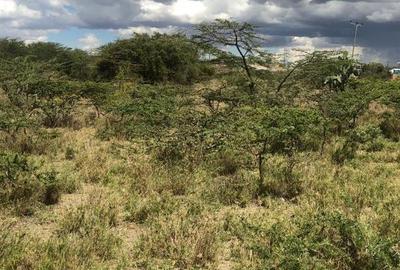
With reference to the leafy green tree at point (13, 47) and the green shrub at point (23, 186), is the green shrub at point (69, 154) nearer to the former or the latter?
the green shrub at point (23, 186)

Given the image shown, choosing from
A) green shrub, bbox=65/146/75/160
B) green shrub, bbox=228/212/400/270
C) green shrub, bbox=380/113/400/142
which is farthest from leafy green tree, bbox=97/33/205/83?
green shrub, bbox=228/212/400/270

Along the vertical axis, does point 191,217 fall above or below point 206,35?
below

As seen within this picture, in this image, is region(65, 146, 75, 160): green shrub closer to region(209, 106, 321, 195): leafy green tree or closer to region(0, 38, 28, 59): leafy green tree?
region(209, 106, 321, 195): leafy green tree

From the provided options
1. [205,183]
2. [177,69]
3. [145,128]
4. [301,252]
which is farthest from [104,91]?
[177,69]

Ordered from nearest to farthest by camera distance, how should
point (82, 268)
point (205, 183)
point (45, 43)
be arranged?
1. point (82, 268)
2. point (205, 183)
3. point (45, 43)

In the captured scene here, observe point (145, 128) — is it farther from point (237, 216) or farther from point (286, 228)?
point (286, 228)

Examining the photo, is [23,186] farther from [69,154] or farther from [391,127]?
[391,127]

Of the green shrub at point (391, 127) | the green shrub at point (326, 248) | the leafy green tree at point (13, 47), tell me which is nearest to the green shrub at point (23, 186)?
the green shrub at point (326, 248)

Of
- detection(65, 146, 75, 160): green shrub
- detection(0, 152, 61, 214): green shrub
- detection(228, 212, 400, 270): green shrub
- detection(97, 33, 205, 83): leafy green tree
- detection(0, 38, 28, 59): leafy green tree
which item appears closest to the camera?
detection(228, 212, 400, 270): green shrub

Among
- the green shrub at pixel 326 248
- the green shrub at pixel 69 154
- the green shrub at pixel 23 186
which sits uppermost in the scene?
the green shrub at pixel 326 248

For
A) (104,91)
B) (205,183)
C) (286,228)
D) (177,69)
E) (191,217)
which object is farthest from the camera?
(177,69)

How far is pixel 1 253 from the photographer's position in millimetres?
6023

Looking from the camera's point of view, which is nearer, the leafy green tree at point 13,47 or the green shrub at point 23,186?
the green shrub at point 23,186

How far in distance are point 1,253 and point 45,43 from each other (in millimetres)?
54485
